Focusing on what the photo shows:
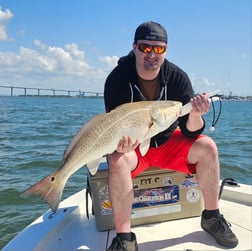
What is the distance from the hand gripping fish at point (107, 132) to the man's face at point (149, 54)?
49cm

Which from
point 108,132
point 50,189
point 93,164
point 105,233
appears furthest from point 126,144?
point 105,233

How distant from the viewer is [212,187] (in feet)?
10.3

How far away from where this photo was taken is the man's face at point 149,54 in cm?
319

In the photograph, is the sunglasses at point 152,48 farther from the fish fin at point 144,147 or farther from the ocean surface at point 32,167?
the ocean surface at point 32,167

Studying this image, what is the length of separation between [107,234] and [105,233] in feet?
0.10

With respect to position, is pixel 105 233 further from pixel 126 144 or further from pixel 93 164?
pixel 126 144

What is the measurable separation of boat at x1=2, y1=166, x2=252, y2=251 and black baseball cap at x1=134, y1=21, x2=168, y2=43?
1.68 meters

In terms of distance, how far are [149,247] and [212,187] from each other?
727 mm

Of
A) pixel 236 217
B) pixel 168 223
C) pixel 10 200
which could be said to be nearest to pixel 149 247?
pixel 168 223

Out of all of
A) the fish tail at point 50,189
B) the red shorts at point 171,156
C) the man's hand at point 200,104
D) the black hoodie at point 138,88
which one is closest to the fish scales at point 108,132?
the fish tail at point 50,189

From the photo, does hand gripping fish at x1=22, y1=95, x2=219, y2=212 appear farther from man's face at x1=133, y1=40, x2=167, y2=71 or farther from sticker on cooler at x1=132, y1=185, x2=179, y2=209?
sticker on cooler at x1=132, y1=185, x2=179, y2=209

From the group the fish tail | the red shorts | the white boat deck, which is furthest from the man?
the fish tail

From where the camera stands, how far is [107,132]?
111 inches

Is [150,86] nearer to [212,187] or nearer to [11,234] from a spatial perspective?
[212,187]
